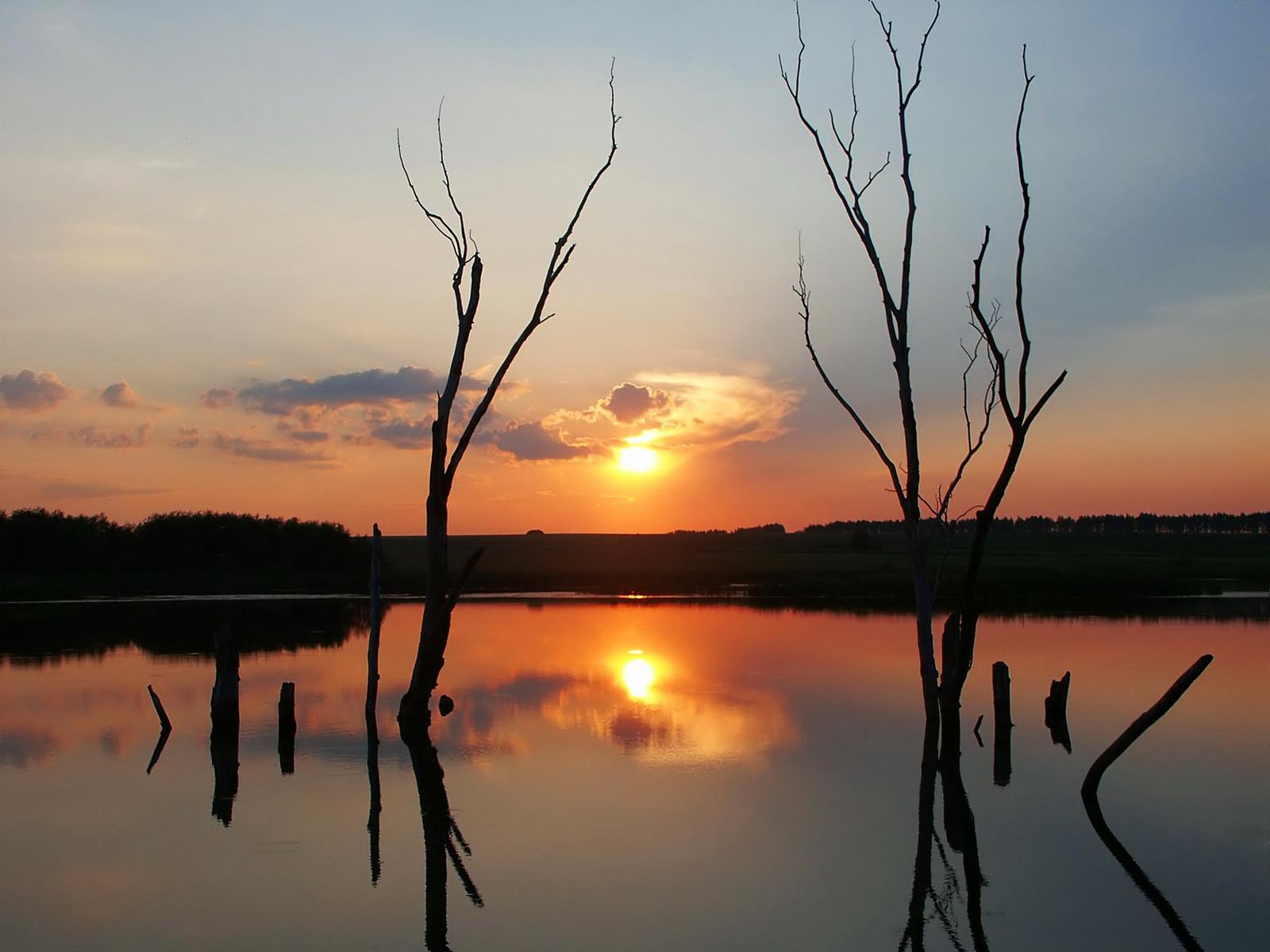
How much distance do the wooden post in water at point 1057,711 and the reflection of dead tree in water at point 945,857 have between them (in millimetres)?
2759

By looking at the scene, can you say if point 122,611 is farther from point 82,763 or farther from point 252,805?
point 252,805

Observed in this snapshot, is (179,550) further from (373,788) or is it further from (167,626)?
(373,788)

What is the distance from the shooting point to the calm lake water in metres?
7.80

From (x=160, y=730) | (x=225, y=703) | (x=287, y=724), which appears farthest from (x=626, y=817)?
(x=160, y=730)

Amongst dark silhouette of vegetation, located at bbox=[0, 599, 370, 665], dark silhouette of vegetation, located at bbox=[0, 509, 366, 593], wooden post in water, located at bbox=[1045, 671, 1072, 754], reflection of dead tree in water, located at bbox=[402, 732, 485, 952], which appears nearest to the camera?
reflection of dead tree in water, located at bbox=[402, 732, 485, 952]

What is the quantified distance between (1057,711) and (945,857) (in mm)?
6654

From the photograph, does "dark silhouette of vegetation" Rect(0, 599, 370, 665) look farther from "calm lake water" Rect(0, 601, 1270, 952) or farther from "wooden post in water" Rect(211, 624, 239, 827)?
"wooden post in water" Rect(211, 624, 239, 827)

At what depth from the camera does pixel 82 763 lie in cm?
1320

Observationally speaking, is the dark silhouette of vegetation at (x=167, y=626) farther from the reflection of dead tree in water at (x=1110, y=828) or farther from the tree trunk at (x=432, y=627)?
the reflection of dead tree in water at (x=1110, y=828)

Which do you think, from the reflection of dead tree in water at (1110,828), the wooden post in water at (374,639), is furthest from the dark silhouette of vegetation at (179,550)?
the reflection of dead tree in water at (1110,828)

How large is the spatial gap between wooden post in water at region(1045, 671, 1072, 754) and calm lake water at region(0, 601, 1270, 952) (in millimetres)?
198

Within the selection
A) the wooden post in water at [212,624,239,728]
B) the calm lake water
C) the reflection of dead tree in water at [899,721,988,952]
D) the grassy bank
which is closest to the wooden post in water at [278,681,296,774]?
the calm lake water

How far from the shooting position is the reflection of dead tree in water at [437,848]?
780 centimetres

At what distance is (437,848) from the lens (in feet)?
31.8
